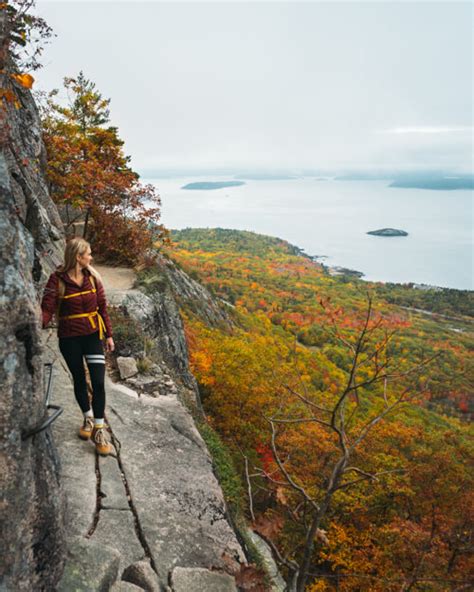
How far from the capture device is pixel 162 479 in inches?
217

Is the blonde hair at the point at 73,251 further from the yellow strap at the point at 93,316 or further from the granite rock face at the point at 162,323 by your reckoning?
the granite rock face at the point at 162,323

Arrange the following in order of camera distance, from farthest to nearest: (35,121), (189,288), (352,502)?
(189,288), (352,502), (35,121)

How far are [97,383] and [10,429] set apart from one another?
2.17 m

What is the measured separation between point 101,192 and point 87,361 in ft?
37.1

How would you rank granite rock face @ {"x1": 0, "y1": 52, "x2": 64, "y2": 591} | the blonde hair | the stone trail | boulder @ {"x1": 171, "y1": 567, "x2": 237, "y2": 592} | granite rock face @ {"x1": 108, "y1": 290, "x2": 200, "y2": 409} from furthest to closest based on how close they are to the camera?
1. granite rock face @ {"x1": 108, "y1": 290, "x2": 200, "y2": 409}
2. the blonde hair
3. boulder @ {"x1": 171, "y1": 567, "x2": 237, "y2": 592}
4. the stone trail
5. granite rock face @ {"x1": 0, "y1": 52, "x2": 64, "y2": 591}

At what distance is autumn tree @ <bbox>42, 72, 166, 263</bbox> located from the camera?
533 inches

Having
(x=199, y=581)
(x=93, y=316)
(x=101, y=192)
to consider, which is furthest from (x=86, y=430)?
(x=101, y=192)

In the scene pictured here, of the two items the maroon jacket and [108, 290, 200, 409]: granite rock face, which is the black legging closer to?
the maroon jacket

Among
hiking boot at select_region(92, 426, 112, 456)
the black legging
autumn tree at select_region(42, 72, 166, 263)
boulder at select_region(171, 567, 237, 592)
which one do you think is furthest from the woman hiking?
autumn tree at select_region(42, 72, 166, 263)

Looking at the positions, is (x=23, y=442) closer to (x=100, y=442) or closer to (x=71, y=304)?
(x=71, y=304)

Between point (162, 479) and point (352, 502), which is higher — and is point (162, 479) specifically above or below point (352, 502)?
above

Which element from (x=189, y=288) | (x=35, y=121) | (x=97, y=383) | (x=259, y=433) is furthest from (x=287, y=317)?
(x=97, y=383)

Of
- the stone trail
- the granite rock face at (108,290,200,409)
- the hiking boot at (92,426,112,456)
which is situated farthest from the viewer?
the granite rock face at (108,290,200,409)

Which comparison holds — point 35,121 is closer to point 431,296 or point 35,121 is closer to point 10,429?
point 10,429
